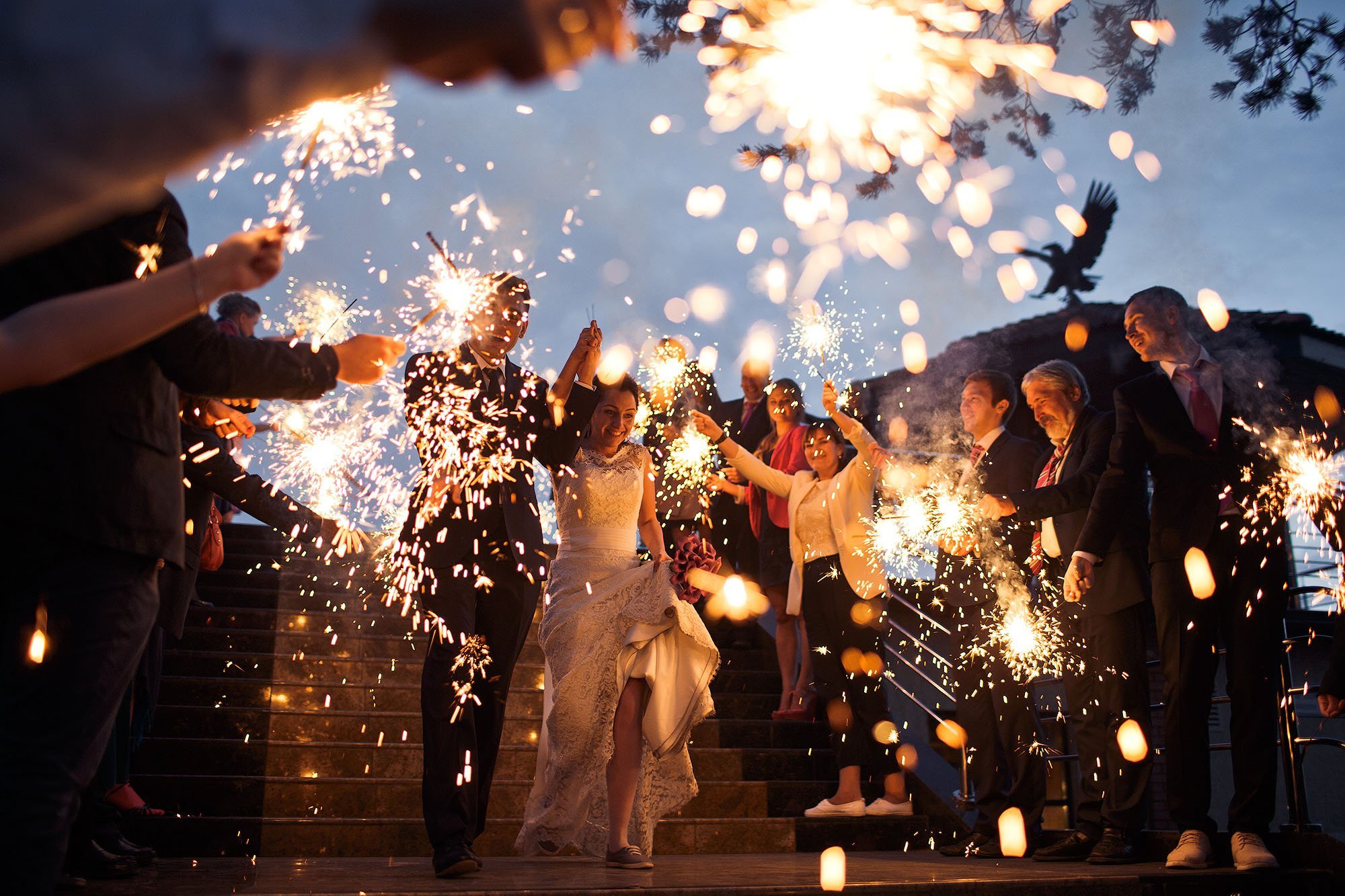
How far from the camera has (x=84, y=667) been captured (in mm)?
1809

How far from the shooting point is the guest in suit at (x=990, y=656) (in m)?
5.08

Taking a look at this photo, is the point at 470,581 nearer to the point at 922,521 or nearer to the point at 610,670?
the point at 610,670

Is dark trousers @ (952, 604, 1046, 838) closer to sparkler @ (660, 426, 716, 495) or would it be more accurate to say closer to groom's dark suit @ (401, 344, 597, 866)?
groom's dark suit @ (401, 344, 597, 866)

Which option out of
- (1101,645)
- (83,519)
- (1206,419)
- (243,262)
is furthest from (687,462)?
(83,519)

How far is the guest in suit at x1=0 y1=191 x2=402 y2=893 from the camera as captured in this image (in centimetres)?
175

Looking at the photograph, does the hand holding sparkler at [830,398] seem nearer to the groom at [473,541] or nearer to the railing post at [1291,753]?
the groom at [473,541]

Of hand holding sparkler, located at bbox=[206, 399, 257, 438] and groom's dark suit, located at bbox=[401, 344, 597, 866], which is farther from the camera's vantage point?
groom's dark suit, located at bbox=[401, 344, 597, 866]

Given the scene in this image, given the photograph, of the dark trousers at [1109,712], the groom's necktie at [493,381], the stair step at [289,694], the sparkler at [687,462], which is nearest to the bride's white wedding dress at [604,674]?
the groom's necktie at [493,381]

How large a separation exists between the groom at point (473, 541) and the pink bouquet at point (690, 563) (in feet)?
2.00

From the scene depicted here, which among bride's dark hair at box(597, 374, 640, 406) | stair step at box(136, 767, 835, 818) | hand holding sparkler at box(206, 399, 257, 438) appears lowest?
stair step at box(136, 767, 835, 818)

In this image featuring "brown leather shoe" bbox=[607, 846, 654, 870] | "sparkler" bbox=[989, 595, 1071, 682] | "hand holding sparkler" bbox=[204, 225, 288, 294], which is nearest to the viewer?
"hand holding sparkler" bbox=[204, 225, 288, 294]

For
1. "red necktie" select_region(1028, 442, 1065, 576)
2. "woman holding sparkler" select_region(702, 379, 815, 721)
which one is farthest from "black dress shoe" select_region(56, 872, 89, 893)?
"red necktie" select_region(1028, 442, 1065, 576)

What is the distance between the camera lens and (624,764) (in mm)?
4383

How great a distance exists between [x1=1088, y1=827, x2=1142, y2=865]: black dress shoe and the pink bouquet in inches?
79.6
